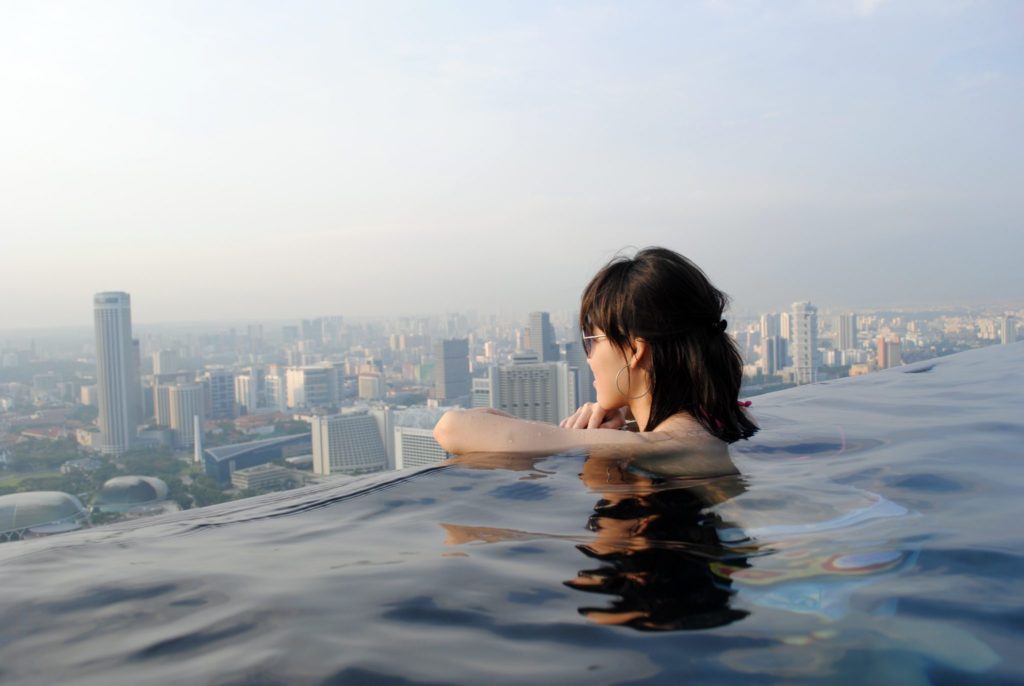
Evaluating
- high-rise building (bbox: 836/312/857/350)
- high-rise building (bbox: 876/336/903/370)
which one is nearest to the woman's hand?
high-rise building (bbox: 876/336/903/370)

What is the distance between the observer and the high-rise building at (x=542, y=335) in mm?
19375

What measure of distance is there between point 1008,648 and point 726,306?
6.28ft

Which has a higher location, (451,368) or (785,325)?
(785,325)

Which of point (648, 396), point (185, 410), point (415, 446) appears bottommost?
point (185, 410)

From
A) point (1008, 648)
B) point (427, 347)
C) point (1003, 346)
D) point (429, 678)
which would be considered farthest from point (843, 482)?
point (427, 347)

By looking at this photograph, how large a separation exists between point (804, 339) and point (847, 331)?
442 centimetres

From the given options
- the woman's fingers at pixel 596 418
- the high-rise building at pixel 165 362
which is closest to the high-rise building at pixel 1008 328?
the woman's fingers at pixel 596 418

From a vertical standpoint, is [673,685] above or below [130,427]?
above

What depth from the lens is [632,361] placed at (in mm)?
2699

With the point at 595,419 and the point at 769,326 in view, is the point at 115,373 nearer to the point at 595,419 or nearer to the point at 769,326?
the point at 769,326

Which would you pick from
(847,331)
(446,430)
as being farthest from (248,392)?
(446,430)

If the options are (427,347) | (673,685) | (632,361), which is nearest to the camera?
(673,685)

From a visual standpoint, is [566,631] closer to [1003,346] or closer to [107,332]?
[1003,346]

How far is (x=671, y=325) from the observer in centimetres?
265
